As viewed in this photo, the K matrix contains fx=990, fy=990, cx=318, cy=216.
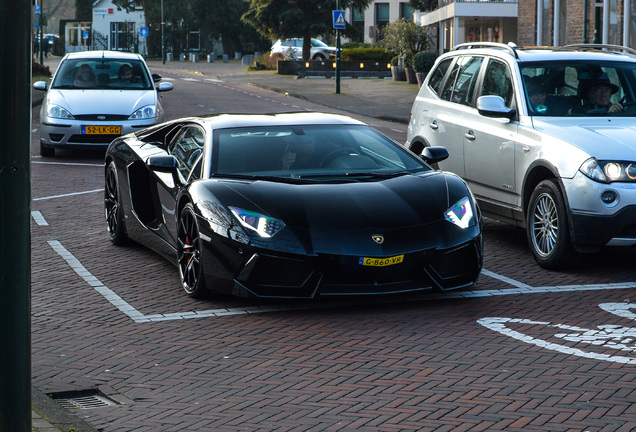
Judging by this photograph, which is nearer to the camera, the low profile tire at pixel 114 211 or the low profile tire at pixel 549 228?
the low profile tire at pixel 549 228

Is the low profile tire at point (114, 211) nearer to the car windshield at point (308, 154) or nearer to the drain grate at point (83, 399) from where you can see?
the car windshield at point (308, 154)

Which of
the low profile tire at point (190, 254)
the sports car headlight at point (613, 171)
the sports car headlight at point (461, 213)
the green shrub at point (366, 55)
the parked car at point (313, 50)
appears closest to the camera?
the sports car headlight at point (461, 213)

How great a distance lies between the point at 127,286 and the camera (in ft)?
24.3

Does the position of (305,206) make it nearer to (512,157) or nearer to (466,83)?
(512,157)

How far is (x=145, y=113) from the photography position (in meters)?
15.7

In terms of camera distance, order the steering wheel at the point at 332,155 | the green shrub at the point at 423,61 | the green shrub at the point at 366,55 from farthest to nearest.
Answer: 1. the green shrub at the point at 366,55
2. the green shrub at the point at 423,61
3. the steering wheel at the point at 332,155

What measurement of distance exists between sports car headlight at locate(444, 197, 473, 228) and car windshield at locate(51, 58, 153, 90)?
35.3 feet

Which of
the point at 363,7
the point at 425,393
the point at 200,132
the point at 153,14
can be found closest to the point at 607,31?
the point at 200,132

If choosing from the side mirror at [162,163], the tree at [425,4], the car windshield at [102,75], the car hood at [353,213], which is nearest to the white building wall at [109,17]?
the tree at [425,4]

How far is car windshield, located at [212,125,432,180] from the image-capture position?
7047 millimetres

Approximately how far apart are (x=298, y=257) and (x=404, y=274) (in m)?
0.71

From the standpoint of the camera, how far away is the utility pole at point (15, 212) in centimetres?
348

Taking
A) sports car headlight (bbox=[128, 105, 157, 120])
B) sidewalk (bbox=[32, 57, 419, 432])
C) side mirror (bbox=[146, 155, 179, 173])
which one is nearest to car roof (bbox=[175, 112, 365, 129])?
side mirror (bbox=[146, 155, 179, 173])

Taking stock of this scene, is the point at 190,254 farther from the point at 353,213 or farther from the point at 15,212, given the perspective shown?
the point at 15,212
